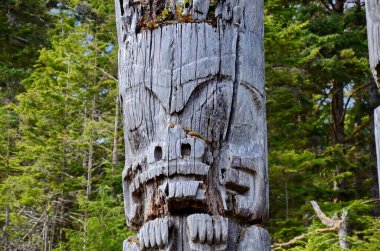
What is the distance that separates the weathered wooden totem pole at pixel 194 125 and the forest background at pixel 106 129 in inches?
202

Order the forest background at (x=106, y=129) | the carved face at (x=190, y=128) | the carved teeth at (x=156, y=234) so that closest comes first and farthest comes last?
the carved teeth at (x=156, y=234), the carved face at (x=190, y=128), the forest background at (x=106, y=129)

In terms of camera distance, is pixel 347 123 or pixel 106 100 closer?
pixel 106 100

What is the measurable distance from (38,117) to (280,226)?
640 centimetres

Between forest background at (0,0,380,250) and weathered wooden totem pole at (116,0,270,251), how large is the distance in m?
5.12

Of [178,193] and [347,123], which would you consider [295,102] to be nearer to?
[347,123]

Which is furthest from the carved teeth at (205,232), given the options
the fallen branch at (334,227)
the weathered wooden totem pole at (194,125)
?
the fallen branch at (334,227)

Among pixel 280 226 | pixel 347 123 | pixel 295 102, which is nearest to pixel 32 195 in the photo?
pixel 280 226

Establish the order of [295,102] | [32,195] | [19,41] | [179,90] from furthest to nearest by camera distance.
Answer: [19,41] < [295,102] < [32,195] < [179,90]

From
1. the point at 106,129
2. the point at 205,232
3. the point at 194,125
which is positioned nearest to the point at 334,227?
the point at 106,129

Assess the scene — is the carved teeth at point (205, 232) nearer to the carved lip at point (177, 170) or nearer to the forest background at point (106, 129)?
the carved lip at point (177, 170)

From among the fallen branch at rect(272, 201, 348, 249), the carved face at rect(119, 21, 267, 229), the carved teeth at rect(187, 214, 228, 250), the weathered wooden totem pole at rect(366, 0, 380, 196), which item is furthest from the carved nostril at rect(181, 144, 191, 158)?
the fallen branch at rect(272, 201, 348, 249)

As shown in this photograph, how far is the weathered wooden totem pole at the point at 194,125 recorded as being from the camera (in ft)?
14.7

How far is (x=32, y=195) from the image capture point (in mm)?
13445

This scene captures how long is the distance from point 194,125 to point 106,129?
9445mm
